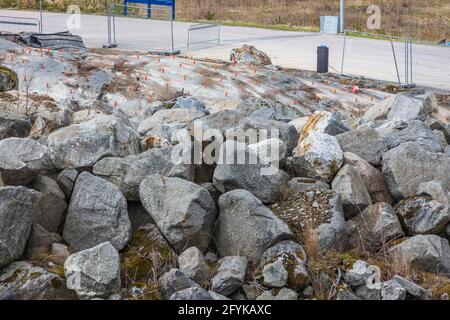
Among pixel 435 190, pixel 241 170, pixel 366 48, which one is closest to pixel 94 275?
pixel 241 170

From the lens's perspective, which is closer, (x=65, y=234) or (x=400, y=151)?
(x=65, y=234)

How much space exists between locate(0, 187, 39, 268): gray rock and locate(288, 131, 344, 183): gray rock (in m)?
3.11

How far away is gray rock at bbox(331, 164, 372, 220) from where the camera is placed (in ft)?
26.5

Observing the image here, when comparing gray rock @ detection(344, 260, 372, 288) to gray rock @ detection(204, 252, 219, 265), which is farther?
gray rock @ detection(204, 252, 219, 265)

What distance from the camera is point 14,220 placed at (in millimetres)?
7023

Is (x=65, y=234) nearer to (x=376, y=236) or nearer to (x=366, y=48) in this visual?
(x=376, y=236)

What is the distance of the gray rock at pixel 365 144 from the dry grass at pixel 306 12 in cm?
2215

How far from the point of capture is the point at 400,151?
8633 millimetres

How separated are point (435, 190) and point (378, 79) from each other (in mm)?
12949

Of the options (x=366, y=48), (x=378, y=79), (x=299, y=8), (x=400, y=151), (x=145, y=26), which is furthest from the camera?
(x=299, y=8)

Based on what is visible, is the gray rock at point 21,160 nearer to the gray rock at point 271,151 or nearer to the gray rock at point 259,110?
the gray rock at point 271,151

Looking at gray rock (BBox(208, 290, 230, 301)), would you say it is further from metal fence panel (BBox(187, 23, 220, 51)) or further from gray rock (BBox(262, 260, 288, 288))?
metal fence panel (BBox(187, 23, 220, 51))

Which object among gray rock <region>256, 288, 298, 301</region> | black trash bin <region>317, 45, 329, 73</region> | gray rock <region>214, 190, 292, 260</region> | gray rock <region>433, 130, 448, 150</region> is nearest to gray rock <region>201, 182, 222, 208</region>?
gray rock <region>214, 190, 292, 260</region>

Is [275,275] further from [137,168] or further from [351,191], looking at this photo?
[137,168]
